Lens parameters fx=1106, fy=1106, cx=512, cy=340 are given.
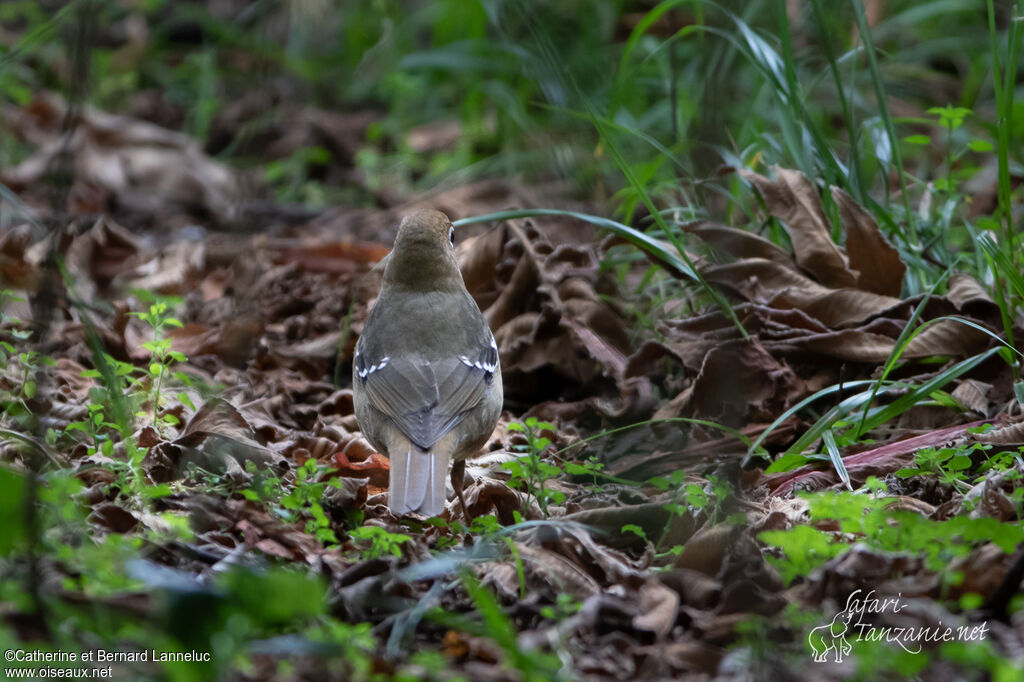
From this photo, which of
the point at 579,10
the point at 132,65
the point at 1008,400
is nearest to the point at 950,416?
the point at 1008,400

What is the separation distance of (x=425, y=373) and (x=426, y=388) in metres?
0.12

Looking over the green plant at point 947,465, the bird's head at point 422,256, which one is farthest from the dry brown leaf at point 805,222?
the bird's head at point 422,256

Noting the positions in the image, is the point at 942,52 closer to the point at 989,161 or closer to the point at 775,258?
the point at 989,161

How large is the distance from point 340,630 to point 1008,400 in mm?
3061

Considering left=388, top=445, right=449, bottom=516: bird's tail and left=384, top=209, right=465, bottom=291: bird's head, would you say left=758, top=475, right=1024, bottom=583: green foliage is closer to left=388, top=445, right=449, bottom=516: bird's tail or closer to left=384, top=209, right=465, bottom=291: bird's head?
left=388, top=445, right=449, bottom=516: bird's tail

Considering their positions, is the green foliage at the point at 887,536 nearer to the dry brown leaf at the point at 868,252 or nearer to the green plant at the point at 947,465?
the green plant at the point at 947,465

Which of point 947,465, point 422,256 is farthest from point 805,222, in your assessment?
point 422,256

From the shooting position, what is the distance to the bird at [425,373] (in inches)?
161
